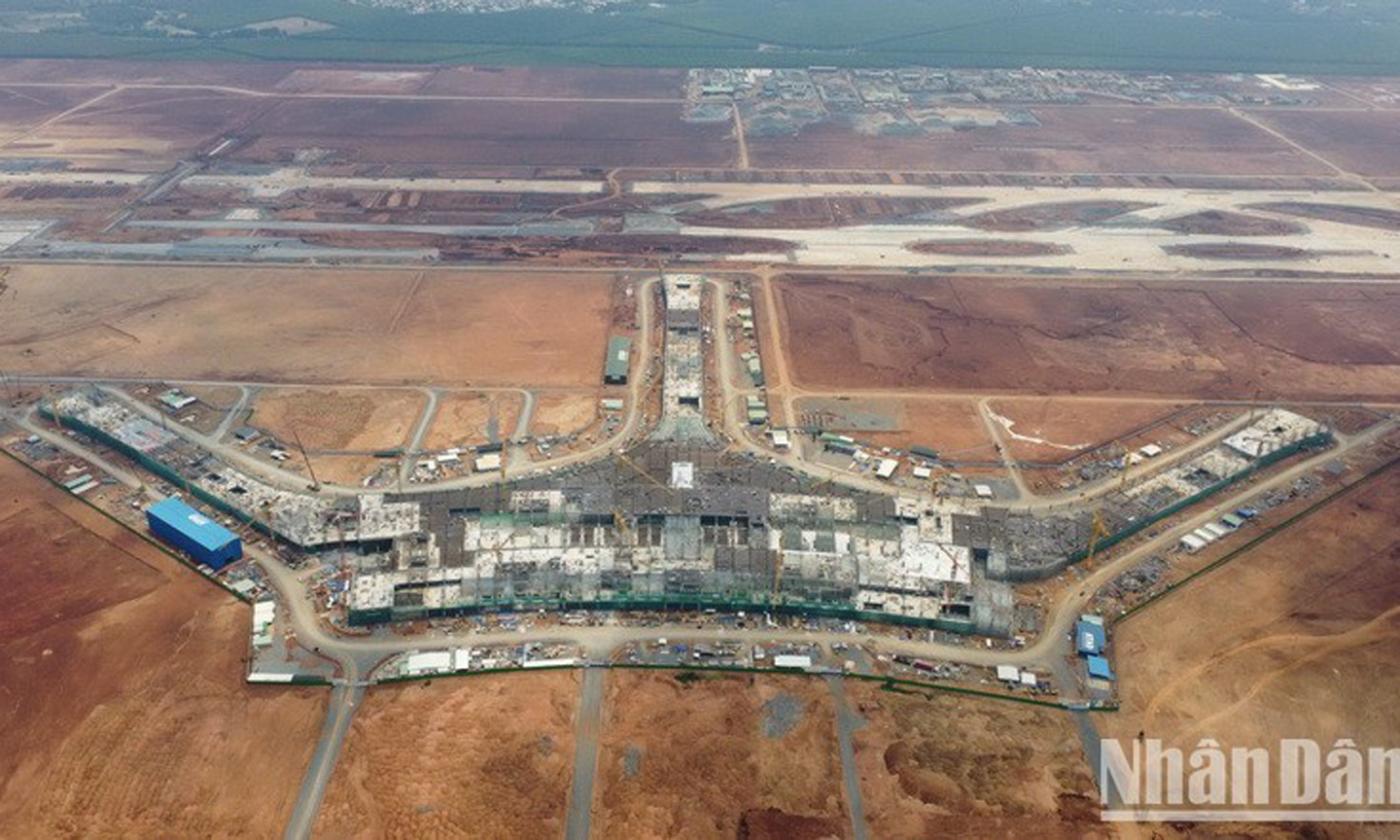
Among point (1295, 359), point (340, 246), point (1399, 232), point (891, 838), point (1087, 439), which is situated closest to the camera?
point (891, 838)

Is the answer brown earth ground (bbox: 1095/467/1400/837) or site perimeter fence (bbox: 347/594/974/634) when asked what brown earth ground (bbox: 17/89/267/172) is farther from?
brown earth ground (bbox: 1095/467/1400/837)

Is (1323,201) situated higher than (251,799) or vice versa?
(1323,201)

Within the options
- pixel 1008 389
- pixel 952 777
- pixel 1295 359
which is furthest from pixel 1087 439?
pixel 952 777

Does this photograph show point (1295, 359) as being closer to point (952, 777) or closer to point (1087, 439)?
point (1087, 439)

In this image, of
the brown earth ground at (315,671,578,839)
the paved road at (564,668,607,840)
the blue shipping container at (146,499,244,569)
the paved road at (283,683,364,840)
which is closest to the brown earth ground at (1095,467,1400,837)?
the paved road at (564,668,607,840)

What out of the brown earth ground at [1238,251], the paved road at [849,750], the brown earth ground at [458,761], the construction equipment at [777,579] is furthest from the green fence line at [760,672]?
the brown earth ground at [1238,251]

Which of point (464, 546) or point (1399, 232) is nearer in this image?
point (464, 546)

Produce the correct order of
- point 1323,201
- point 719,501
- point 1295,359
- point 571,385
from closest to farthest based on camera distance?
point 719,501, point 571,385, point 1295,359, point 1323,201
